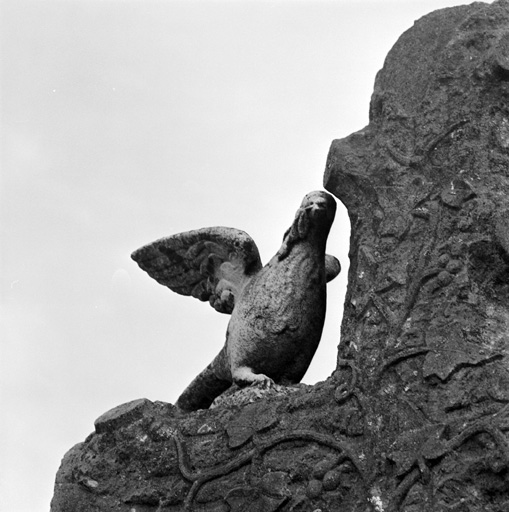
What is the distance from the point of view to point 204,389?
206 inches

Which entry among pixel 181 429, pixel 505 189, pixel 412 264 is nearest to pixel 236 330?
pixel 181 429

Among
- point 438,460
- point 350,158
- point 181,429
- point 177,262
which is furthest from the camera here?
point 177,262

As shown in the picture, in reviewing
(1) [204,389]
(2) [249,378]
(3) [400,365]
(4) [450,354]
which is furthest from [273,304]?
(4) [450,354]

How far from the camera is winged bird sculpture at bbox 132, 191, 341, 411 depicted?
473 centimetres

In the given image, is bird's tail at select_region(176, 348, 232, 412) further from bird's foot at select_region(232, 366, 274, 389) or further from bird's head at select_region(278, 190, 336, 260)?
bird's head at select_region(278, 190, 336, 260)

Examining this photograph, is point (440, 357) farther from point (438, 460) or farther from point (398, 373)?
point (438, 460)

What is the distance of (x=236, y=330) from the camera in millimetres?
4867

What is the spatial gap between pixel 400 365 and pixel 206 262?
1.80 meters

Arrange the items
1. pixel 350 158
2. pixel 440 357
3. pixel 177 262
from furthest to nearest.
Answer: pixel 177 262 → pixel 350 158 → pixel 440 357

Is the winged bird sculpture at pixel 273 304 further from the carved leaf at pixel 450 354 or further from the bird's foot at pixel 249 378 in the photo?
the carved leaf at pixel 450 354

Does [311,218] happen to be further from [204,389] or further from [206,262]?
[204,389]

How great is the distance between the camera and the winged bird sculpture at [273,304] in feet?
15.5

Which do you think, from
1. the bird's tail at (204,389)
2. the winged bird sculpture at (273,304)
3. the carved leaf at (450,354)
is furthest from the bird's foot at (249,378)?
the carved leaf at (450,354)

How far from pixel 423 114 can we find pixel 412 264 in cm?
80
